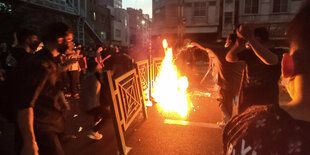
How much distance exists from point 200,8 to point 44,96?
28.6 metres

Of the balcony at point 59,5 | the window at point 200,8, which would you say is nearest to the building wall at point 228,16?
the window at point 200,8

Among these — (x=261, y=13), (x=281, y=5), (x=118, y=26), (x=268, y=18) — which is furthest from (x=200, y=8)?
(x=118, y=26)

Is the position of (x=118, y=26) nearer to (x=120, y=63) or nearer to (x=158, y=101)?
(x=120, y=63)

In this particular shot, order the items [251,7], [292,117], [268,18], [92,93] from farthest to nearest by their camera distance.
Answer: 1. [251,7]
2. [268,18]
3. [92,93]
4. [292,117]

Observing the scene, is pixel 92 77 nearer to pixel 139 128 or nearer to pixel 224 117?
pixel 139 128

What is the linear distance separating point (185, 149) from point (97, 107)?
2.11 m

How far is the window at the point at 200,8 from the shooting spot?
27.0 metres

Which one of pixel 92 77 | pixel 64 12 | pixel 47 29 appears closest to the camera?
pixel 47 29

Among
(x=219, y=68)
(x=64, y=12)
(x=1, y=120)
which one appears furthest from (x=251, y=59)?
(x=64, y=12)

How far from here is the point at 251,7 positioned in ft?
81.4

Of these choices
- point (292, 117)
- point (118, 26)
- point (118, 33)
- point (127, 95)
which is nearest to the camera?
point (292, 117)

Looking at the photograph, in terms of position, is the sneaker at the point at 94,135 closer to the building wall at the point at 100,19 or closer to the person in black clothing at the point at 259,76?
the person in black clothing at the point at 259,76

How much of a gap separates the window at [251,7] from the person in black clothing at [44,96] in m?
28.2

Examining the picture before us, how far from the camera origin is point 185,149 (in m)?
3.66
